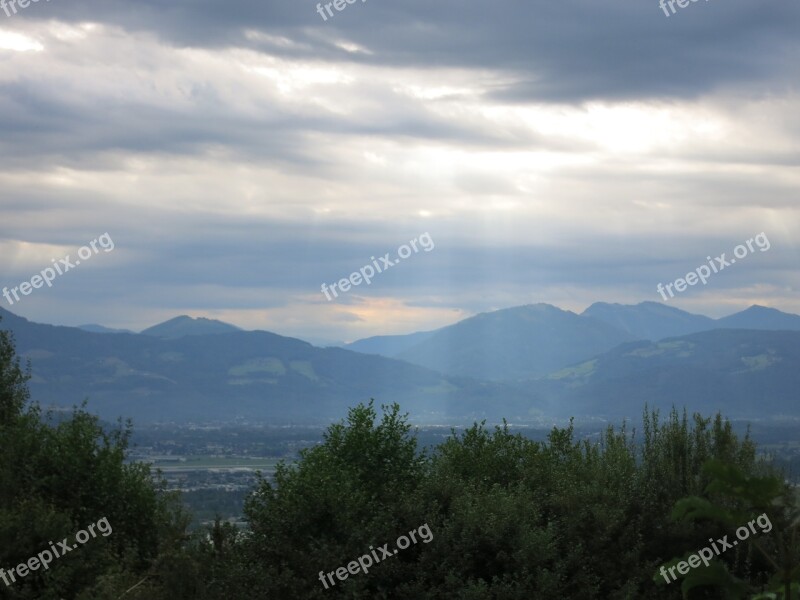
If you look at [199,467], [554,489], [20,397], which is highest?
[20,397]

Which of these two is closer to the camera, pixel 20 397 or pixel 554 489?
pixel 554 489

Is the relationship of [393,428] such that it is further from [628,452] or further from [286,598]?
[286,598]

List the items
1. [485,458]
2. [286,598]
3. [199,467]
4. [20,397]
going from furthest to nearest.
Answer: [199,467] → [20,397] → [485,458] → [286,598]

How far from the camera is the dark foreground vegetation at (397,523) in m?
23.3

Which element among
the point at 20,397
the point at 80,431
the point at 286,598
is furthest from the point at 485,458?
the point at 20,397

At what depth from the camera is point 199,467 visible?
17025 centimetres

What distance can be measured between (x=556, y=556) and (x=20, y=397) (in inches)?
1362

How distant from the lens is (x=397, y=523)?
25625 mm

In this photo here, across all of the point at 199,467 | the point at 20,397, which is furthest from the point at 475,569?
the point at 199,467

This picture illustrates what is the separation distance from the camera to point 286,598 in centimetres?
2338

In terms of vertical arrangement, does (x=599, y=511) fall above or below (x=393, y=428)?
below

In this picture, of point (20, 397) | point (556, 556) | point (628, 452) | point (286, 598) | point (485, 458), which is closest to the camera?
point (286, 598)

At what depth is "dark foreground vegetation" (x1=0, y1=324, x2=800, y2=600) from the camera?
918 inches

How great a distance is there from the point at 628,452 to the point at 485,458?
17.1ft
